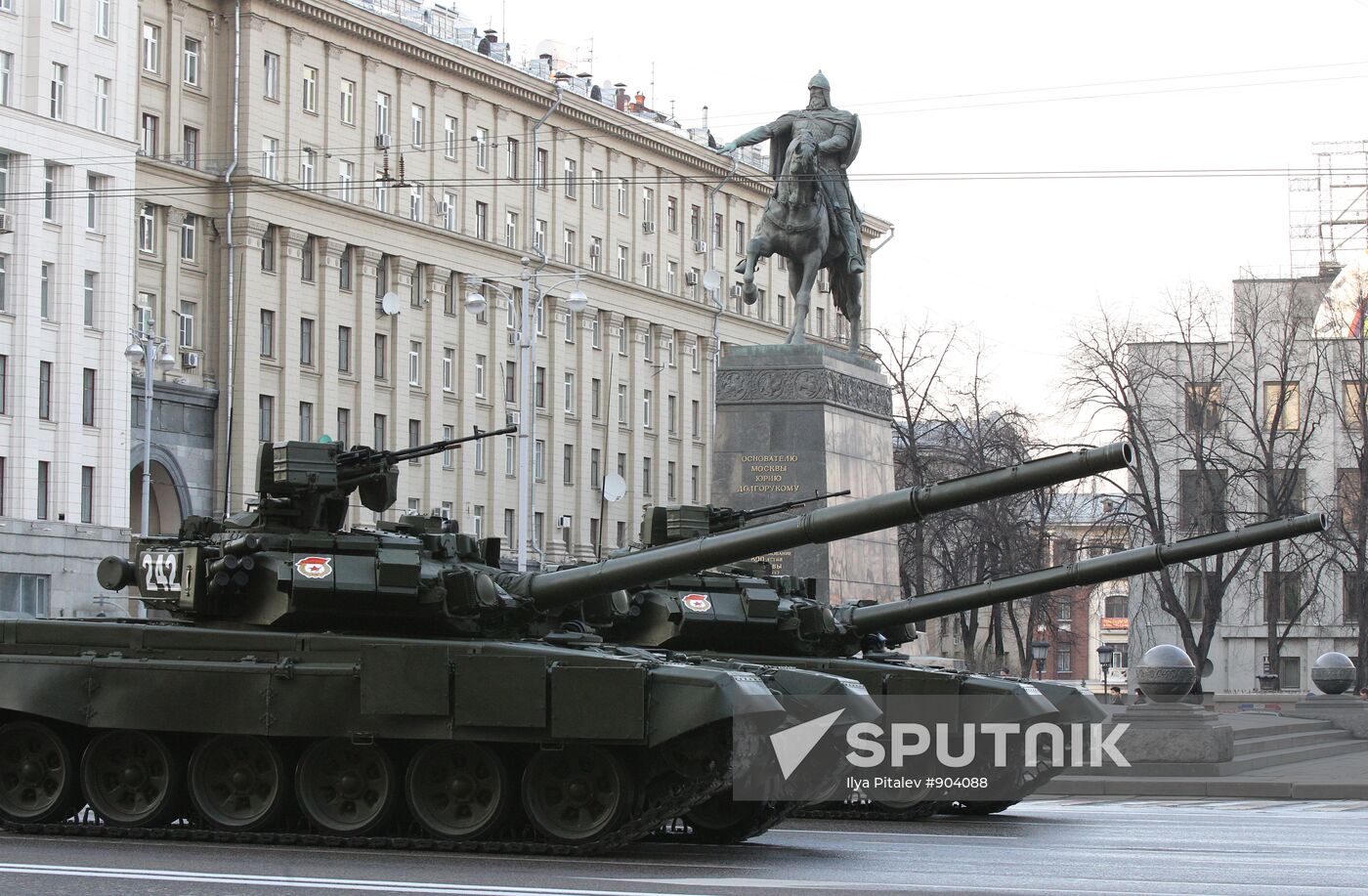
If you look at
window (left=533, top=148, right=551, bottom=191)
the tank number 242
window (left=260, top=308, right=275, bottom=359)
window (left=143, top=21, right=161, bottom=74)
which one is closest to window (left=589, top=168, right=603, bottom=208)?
window (left=533, top=148, right=551, bottom=191)

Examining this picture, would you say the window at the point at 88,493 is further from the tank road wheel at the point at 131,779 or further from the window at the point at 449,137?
the tank road wheel at the point at 131,779

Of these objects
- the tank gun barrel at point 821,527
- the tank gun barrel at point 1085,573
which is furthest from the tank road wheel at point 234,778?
the tank gun barrel at point 1085,573

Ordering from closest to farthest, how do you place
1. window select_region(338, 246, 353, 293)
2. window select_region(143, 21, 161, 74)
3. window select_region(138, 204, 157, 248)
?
window select_region(138, 204, 157, 248)
window select_region(143, 21, 161, 74)
window select_region(338, 246, 353, 293)

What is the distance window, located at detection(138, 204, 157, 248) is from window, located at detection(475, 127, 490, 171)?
1266 cm

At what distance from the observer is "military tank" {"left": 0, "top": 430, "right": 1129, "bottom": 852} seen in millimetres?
14828

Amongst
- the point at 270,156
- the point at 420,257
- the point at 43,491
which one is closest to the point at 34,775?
the point at 43,491

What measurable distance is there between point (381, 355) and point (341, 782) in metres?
47.3

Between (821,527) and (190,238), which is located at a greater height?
(190,238)

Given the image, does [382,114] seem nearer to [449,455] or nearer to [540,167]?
[540,167]

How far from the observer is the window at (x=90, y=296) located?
50.3 m

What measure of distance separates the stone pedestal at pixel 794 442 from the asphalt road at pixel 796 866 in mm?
8295

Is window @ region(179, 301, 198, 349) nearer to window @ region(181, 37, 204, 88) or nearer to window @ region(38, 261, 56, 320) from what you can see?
window @ region(181, 37, 204, 88)

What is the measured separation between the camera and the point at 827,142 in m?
27.0

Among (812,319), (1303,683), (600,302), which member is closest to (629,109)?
(600,302)
